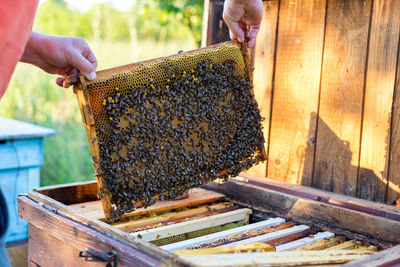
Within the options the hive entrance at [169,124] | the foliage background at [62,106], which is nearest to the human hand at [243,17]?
the hive entrance at [169,124]

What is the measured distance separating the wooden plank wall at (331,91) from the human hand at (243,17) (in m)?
0.52

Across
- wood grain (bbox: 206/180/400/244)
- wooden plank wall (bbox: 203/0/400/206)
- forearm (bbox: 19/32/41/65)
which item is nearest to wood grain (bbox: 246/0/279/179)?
wooden plank wall (bbox: 203/0/400/206)

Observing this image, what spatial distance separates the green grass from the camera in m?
6.43

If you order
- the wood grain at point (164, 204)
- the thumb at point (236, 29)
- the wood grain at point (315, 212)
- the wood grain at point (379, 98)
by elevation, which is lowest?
the wood grain at point (164, 204)

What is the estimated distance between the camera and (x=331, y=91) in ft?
9.46

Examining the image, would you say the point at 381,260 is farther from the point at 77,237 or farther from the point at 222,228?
the point at 77,237

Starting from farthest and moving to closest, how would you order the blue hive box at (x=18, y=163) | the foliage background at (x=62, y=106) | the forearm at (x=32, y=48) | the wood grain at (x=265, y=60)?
1. the foliage background at (x=62, y=106)
2. the blue hive box at (x=18, y=163)
3. the wood grain at (x=265, y=60)
4. the forearm at (x=32, y=48)

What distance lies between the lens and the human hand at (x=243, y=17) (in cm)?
258

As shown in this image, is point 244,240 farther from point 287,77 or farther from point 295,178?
point 287,77

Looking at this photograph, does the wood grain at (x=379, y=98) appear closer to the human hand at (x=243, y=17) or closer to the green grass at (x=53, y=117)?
the human hand at (x=243, y=17)

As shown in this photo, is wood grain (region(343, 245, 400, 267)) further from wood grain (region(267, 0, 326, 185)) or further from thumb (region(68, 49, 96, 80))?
thumb (region(68, 49, 96, 80))

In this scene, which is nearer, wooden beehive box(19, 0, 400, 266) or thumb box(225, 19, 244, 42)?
wooden beehive box(19, 0, 400, 266)

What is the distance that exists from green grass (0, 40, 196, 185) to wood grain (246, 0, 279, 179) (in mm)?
3445

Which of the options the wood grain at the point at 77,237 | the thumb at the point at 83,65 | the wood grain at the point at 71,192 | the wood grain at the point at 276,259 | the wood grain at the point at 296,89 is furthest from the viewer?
the wood grain at the point at 296,89
